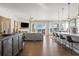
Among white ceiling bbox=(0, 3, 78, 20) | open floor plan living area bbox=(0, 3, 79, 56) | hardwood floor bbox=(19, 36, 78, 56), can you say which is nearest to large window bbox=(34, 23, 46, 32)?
open floor plan living area bbox=(0, 3, 79, 56)

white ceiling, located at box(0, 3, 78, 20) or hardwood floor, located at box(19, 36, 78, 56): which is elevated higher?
white ceiling, located at box(0, 3, 78, 20)

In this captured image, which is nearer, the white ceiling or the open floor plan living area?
the open floor plan living area

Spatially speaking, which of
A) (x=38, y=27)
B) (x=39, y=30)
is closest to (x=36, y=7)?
(x=39, y=30)

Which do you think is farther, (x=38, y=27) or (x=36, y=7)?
(x=38, y=27)

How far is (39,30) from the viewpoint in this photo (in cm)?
1298

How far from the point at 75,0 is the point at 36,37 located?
27.6ft

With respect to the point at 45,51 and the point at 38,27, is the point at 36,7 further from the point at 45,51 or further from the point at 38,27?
the point at 38,27

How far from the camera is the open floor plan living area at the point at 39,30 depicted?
6328 millimetres

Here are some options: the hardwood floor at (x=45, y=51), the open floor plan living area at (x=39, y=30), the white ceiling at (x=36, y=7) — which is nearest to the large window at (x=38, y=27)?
the open floor plan living area at (x=39, y=30)

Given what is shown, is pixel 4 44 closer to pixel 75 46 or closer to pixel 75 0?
pixel 75 0

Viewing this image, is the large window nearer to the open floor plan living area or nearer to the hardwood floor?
the open floor plan living area

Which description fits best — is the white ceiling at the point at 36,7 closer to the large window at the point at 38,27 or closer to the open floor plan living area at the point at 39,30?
the open floor plan living area at the point at 39,30

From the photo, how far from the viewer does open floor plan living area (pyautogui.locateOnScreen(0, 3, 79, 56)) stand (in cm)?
633

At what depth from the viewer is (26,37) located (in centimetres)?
1168
